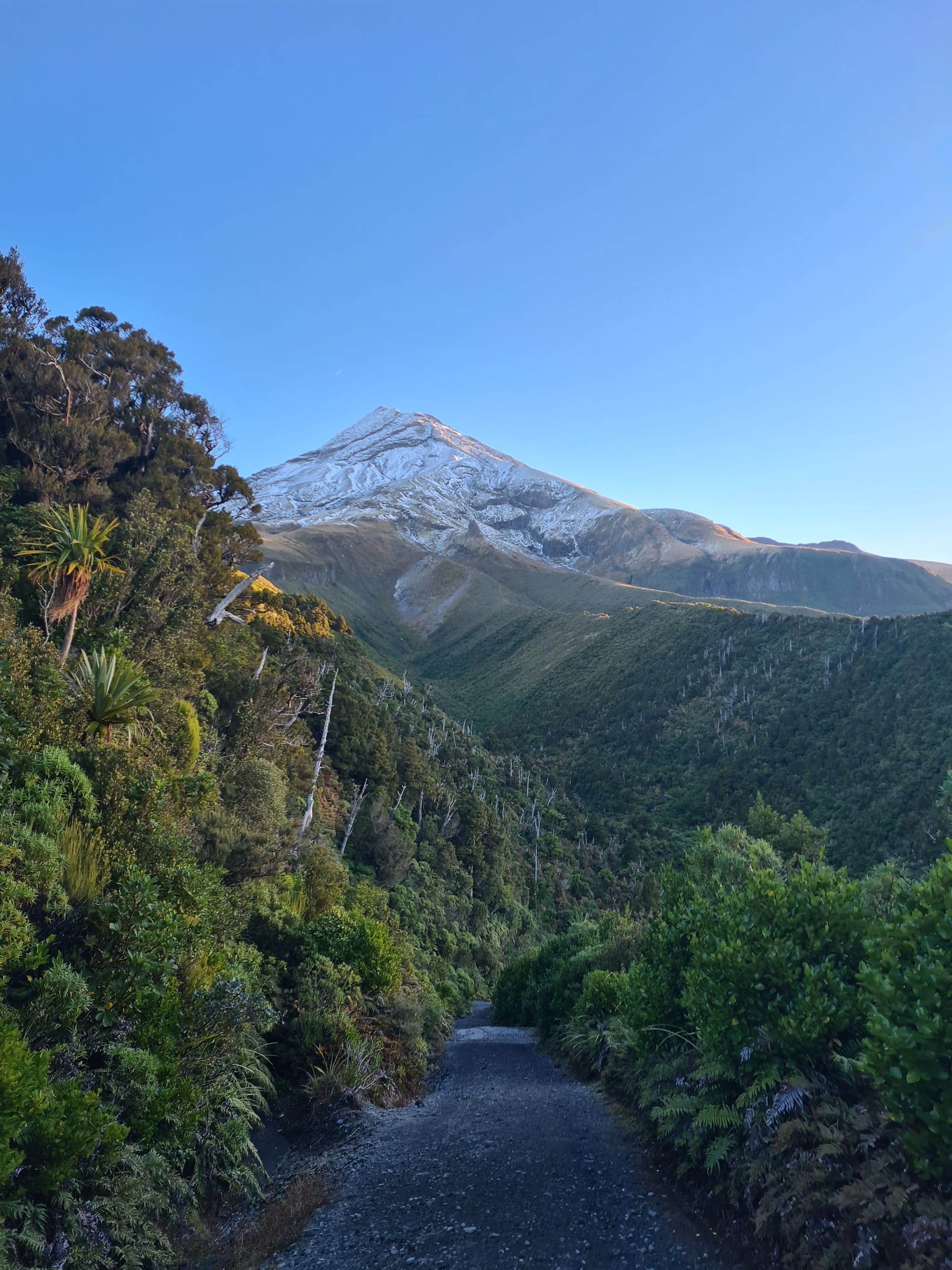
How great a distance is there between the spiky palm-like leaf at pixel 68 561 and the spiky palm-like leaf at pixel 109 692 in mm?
1822

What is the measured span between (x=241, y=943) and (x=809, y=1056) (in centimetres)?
842

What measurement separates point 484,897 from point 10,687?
35.4 meters

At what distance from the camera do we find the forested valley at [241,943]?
4.62 m

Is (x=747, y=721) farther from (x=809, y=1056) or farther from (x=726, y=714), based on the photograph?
(x=809, y=1056)

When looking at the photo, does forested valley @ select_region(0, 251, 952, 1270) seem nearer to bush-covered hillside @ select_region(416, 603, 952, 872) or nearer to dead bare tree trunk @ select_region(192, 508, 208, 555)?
dead bare tree trunk @ select_region(192, 508, 208, 555)

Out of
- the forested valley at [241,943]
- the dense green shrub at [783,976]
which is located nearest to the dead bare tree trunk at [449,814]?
the forested valley at [241,943]

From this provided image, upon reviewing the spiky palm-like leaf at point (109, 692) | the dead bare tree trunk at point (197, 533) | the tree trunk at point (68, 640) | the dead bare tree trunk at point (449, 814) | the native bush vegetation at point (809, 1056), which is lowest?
the dead bare tree trunk at point (449, 814)

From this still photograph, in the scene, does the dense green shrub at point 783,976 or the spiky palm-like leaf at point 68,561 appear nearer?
the dense green shrub at point 783,976

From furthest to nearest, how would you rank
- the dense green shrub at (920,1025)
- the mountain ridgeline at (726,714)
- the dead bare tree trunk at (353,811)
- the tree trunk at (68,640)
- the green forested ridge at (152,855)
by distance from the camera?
the mountain ridgeline at (726,714)
the dead bare tree trunk at (353,811)
the tree trunk at (68,640)
the green forested ridge at (152,855)
the dense green shrub at (920,1025)

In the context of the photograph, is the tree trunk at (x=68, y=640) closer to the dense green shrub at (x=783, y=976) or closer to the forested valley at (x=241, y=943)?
the forested valley at (x=241, y=943)

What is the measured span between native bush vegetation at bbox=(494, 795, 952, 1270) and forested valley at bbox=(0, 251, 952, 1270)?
0.03 meters

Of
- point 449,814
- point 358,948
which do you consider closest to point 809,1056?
point 358,948

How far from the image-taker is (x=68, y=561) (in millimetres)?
11969

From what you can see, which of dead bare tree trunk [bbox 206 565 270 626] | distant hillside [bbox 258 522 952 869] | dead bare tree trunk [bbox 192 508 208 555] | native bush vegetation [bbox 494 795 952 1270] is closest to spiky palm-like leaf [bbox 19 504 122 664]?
dead bare tree trunk [bbox 192 508 208 555]
